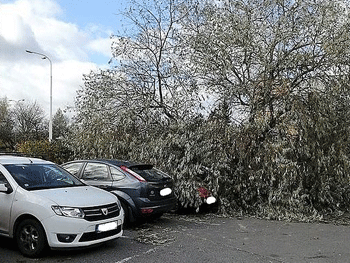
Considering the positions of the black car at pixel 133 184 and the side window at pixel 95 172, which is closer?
the black car at pixel 133 184

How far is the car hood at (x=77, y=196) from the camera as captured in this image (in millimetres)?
5281

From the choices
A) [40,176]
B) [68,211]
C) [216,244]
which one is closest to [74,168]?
[40,176]

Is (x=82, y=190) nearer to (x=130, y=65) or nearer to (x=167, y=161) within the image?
(x=167, y=161)

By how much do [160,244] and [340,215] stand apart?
5.63 meters

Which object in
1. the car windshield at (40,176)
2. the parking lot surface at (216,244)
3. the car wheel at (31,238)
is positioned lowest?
the parking lot surface at (216,244)

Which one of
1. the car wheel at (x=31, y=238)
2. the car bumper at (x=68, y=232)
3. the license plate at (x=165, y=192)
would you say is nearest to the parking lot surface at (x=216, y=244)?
the car wheel at (x=31, y=238)

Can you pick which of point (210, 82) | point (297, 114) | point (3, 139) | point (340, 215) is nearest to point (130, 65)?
point (210, 82)

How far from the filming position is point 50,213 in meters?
5.10

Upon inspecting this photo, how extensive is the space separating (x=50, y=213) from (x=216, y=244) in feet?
9.84

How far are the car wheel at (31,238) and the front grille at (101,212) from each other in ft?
2.23

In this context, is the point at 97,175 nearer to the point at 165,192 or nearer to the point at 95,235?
the point at 165,192

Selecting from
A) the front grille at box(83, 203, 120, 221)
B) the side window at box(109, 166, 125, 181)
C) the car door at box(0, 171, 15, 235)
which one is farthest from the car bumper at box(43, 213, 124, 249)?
the side window at box(109, 166, 125, 181)

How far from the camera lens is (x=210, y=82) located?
10992 millimetres

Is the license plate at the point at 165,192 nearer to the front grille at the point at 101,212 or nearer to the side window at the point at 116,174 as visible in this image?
the side window at the point at 116,174
